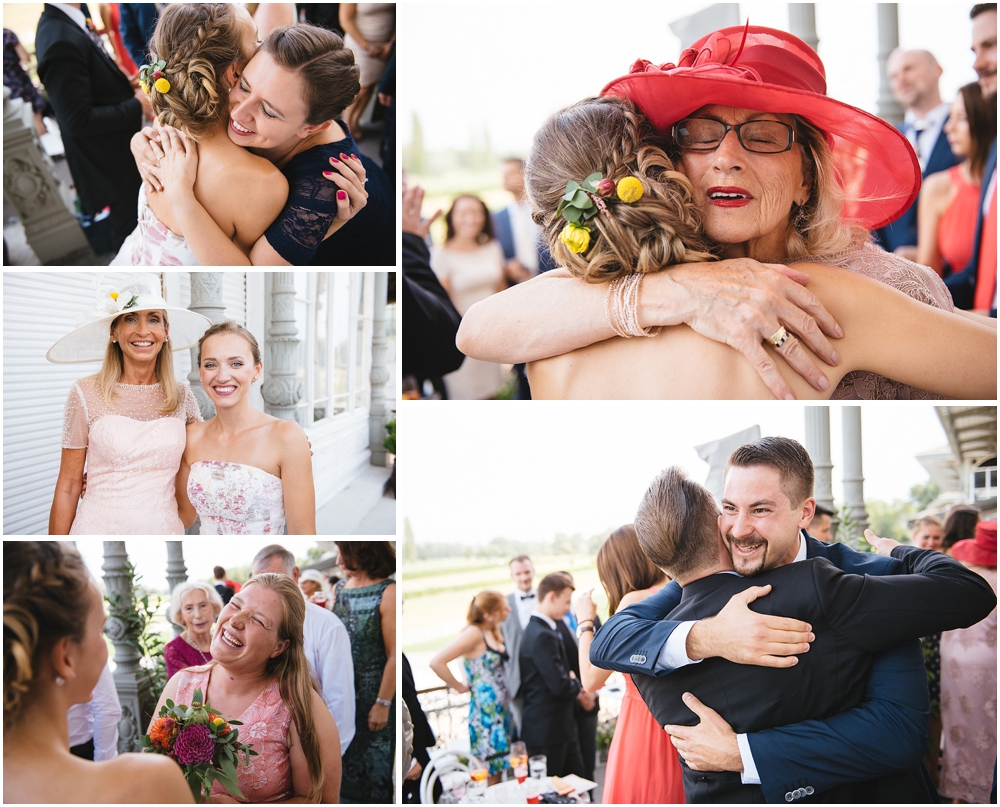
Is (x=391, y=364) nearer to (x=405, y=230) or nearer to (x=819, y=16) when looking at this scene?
(x=405, y=230)

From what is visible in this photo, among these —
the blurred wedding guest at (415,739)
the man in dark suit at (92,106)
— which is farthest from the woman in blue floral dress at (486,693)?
the man in dark suit at (92,106)

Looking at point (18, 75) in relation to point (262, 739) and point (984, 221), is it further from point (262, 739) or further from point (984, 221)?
point (984, 221)

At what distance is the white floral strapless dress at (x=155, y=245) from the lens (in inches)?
85.3

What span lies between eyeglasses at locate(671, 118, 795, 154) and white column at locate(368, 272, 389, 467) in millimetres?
912

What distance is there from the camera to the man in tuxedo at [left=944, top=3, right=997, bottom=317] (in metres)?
2.26

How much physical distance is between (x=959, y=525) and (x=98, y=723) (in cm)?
243

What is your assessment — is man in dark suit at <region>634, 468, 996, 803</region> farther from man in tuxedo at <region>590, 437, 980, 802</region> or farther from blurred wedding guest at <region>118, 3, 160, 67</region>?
blurred wedding guest at <region>118, 3, 160, 67</region>

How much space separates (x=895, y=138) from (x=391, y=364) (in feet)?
4.61

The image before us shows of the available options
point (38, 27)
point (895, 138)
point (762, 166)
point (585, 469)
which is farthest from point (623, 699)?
point (38, 27)

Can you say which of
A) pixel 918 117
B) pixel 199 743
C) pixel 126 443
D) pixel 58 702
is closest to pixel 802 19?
pixel 918 117

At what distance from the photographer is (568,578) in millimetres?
2197

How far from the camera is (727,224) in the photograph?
74.6 inches
